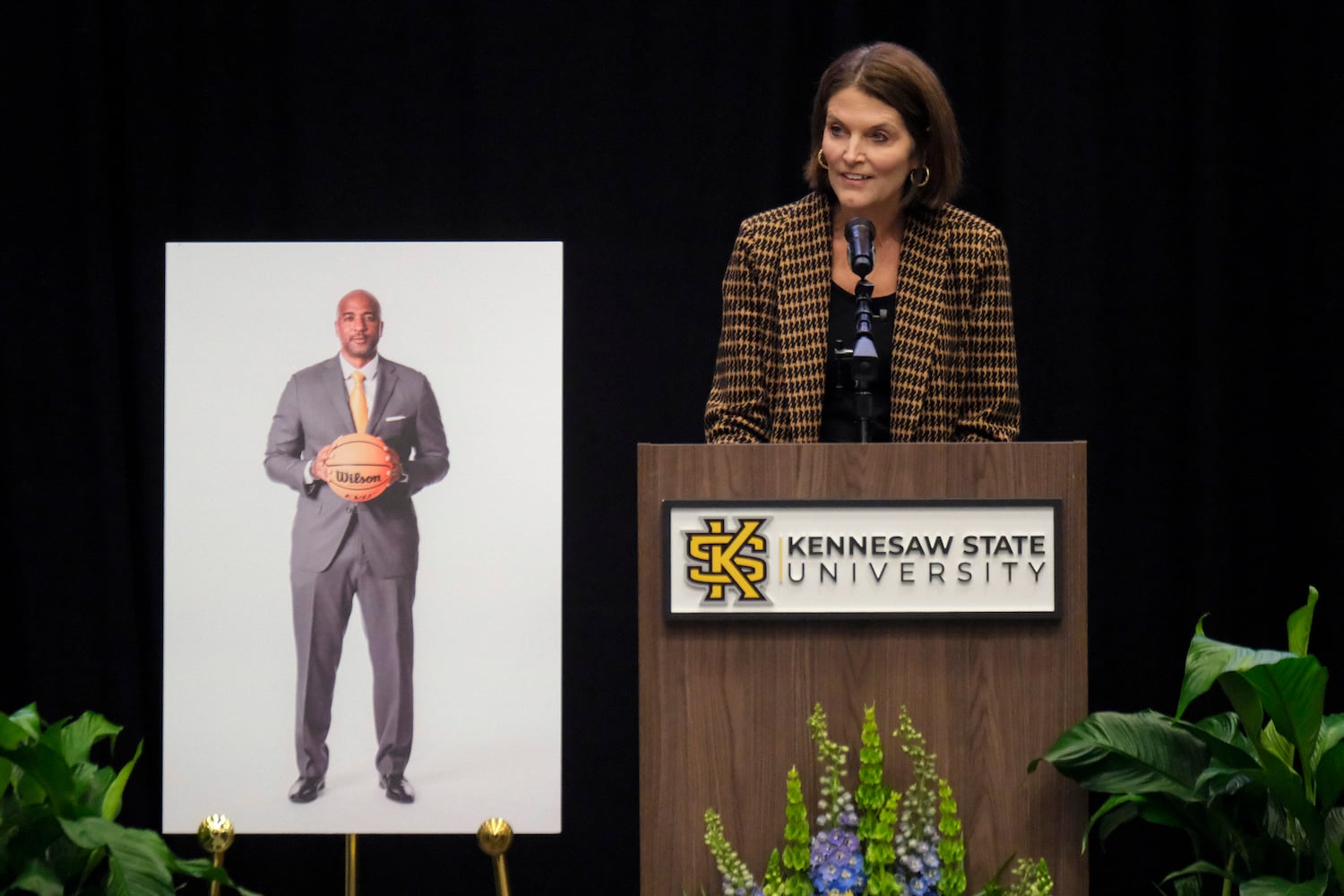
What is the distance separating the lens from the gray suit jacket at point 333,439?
9.66 ft

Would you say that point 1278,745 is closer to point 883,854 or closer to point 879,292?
point 883,854

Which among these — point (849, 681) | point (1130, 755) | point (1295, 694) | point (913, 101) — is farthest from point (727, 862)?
point (913, 101)

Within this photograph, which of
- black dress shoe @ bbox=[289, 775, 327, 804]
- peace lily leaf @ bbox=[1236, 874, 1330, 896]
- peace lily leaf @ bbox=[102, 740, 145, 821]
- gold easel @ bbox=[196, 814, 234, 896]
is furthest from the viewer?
black dress shoe @ bbox=[289, 775, 327, 804]

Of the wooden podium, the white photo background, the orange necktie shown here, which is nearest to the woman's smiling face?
the wooden podium

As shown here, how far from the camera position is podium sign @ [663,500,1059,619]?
5.95 ft

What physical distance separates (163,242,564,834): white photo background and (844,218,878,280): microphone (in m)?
1.16

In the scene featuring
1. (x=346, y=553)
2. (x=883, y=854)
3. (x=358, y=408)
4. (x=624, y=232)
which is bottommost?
(x=883, y=854)

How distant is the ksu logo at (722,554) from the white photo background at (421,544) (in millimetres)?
1195

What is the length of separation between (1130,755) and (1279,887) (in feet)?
0.95

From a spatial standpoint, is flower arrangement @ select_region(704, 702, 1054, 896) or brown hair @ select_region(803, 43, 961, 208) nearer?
flower arrangement @ select_region(704, 702, 1054, 896)

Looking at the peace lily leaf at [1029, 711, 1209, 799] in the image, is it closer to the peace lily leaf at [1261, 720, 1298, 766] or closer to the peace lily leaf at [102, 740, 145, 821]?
the peace lily leaf at [1261, 720, 1298, 766]

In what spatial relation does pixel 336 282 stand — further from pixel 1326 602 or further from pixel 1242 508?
pixel 1326 602

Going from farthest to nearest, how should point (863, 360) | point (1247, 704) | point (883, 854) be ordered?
point (1247, 704), point (863, 360), point (883, 854)

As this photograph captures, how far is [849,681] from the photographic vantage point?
6.01ft
